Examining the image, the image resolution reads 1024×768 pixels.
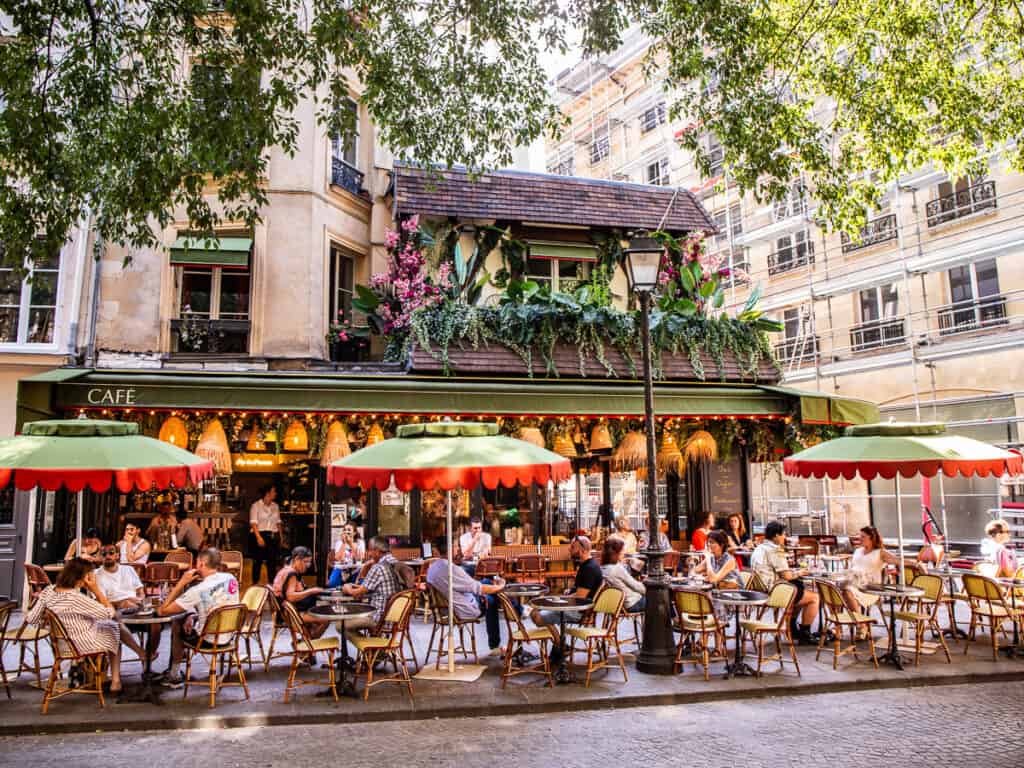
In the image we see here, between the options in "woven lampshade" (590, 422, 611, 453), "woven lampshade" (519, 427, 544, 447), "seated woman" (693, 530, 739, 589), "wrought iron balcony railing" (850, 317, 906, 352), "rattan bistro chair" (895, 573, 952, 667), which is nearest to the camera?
"rattan bistro chair" (895, 573, 952, 667)

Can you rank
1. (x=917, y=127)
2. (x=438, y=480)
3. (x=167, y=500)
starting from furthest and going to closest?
(x=167, y=500), (x=917, y=127), (x=438, y=480)

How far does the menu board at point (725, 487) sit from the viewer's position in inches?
614

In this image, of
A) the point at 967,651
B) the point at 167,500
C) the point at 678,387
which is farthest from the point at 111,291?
the point at 967,651

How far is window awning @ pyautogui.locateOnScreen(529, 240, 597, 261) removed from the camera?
1560cm

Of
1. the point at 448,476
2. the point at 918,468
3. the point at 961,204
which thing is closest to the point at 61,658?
the point at 448,476

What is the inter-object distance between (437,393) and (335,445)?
189 cm

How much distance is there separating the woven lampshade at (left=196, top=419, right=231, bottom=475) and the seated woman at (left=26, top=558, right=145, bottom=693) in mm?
4055

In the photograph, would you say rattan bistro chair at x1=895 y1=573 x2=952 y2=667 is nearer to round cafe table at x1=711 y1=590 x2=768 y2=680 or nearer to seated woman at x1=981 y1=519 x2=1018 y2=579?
seated woman at x1=981 y1=519 x2=1018 y2=579

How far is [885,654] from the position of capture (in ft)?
29.2

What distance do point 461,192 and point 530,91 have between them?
5.02 m

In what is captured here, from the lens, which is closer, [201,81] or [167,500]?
[201,81]

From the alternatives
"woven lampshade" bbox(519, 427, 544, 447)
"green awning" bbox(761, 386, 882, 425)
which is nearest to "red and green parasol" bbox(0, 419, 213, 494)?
"woven lampshade" bbox(519, 427, 544, 447)

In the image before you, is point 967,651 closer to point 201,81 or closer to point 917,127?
point 917,127

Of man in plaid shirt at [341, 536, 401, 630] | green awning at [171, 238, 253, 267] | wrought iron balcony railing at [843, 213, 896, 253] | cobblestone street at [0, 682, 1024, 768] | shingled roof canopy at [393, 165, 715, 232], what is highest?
wrought iron balcony railing at [843, 213, 896, 253]
